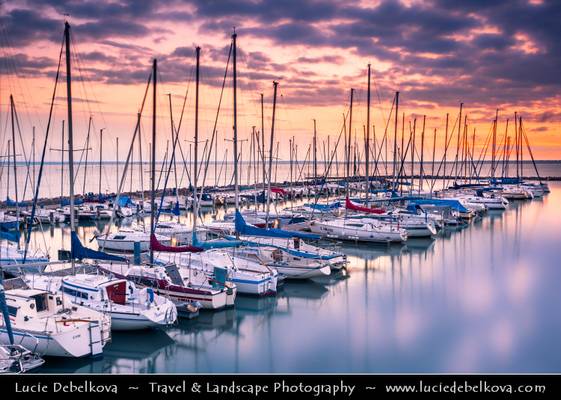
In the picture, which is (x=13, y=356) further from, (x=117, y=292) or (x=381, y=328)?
(x=381, y=328)

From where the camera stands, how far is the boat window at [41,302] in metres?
14.2

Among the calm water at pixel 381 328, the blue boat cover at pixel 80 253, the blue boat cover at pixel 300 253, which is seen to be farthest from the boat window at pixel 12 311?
the blue boat cover at pixel 300 253

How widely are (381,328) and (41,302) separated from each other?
1035 centimetres

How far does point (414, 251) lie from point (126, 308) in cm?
2003

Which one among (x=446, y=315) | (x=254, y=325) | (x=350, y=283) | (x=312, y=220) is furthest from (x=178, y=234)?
(x=446, y=315)

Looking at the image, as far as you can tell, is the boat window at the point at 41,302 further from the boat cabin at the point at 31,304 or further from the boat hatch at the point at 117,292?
the boat hatch at the point at 117,292

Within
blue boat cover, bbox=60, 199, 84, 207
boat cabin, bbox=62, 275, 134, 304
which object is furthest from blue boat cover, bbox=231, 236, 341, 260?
blue boat cover, bbox=60, 199, 84, 207

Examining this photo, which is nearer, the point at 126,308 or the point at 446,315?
the point at 126,308

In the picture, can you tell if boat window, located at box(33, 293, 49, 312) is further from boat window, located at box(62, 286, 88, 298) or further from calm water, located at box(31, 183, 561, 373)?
calm water, located at box(31, 183, 561, 373)

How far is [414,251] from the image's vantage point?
1230 inches

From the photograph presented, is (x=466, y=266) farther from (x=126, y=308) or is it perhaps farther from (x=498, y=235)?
(x=126, y=308)

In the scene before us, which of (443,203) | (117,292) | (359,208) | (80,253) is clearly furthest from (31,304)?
(443,203)

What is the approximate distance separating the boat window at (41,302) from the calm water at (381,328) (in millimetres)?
1590
